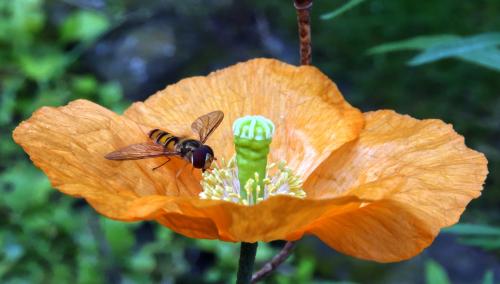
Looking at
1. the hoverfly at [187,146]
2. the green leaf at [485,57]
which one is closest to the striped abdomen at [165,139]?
the hoverfly at [187,146]

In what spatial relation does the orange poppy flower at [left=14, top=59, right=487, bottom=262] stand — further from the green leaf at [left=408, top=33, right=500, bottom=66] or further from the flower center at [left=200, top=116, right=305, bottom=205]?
the green leaf at [left=408, top=33, right=500, bottom=66]

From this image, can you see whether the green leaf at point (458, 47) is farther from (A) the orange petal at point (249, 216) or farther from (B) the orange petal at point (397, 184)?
(A) the orange petal at point (249, 216)

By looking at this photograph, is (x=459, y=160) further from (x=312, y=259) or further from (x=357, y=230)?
(x=312, y=259)

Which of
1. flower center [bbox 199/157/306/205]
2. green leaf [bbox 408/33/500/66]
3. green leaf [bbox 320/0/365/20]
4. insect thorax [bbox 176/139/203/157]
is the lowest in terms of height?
flower center [bbox 199/157/306/205]

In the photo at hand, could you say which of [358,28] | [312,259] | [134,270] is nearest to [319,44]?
[358,28]

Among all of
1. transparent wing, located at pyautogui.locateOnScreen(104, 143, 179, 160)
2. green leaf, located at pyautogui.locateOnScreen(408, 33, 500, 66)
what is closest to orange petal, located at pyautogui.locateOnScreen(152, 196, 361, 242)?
transparent wing, located at pyautogui.locateOnScreen(104, 143, 179, 160)
